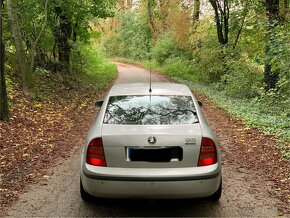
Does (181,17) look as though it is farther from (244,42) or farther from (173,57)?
(244,42)

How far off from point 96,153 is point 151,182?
77cm

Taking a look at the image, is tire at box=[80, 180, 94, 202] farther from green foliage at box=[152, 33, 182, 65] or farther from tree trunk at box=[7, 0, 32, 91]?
green foliage at box=[152, 33, 182, 65]

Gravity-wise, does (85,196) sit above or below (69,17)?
below

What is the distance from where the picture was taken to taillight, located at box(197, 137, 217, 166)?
4625 mm

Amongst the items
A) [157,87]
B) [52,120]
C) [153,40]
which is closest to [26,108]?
[52,120]

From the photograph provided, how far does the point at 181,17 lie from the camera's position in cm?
3170

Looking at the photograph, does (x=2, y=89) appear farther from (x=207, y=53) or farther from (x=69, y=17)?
(x=207, y=53)

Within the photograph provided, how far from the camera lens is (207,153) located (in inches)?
184

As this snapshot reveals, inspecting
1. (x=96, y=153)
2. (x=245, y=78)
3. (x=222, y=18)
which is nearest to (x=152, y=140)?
(x=96, y=153)

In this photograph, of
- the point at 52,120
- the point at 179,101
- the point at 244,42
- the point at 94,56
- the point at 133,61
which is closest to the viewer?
the point at 179,101

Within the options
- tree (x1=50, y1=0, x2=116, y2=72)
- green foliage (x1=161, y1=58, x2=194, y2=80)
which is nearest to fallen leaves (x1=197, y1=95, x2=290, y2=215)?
tree (x1=50, y1=0, x2=116, y2=72)

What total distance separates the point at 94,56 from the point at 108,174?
30.2 m

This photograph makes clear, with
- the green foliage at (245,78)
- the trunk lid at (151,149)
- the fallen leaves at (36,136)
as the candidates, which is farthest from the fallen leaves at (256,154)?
the green foliage at (245,78)

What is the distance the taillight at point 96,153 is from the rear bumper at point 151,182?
0.26ft
